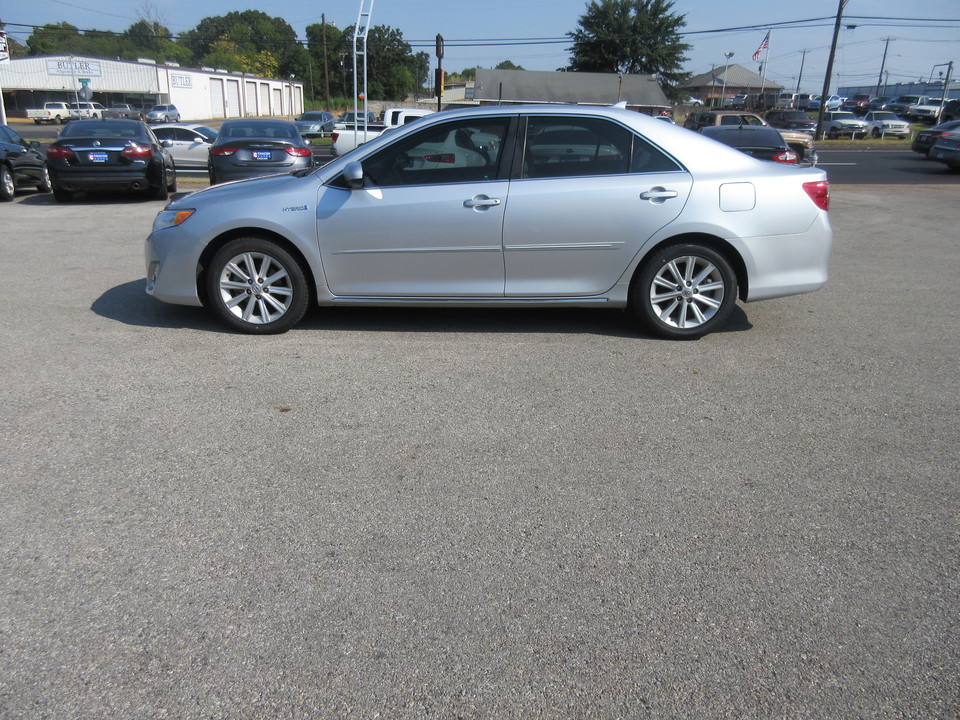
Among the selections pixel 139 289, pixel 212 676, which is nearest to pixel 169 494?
pixel 212 676

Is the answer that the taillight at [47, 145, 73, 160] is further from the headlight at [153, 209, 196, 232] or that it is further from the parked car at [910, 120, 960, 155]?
the parked car at [910, 120, 960, 155]

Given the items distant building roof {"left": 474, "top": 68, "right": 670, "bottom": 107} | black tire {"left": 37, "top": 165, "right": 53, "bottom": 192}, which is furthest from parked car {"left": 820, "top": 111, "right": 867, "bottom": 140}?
black tire {"left": 37, "top": 165, "right": 53, "bottom": 192}

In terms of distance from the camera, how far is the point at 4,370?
16.9ft

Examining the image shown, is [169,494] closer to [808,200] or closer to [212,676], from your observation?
[212,676]

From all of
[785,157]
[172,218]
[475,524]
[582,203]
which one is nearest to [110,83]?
[785,157]

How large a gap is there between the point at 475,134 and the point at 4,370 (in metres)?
3.56

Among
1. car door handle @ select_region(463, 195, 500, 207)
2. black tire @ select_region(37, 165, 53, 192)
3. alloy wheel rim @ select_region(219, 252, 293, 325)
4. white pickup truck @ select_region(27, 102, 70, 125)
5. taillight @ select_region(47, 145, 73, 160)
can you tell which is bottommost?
white pickup truck @ select_region(27, 102, 70, 125)

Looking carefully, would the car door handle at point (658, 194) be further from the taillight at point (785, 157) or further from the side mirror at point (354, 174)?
the taillight at point (785, 157)

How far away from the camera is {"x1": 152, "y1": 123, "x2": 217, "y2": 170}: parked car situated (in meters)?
21.9

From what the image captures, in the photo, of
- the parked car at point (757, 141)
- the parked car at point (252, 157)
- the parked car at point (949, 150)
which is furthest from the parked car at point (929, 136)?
the parked car at point (252, 157)

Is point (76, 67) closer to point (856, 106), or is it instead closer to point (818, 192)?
point (856, 106)

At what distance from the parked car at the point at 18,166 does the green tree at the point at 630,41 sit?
214 feet

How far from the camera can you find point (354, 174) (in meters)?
5.68

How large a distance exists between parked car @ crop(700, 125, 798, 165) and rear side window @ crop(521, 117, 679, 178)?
843 centimetres
